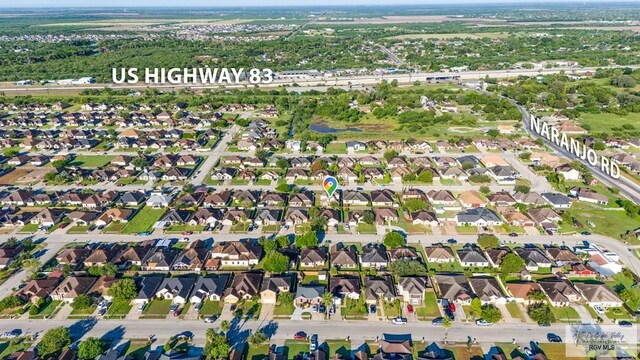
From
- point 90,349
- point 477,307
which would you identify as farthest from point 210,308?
point 477,307

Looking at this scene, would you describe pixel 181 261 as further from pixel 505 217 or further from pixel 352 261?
pixel 505 217

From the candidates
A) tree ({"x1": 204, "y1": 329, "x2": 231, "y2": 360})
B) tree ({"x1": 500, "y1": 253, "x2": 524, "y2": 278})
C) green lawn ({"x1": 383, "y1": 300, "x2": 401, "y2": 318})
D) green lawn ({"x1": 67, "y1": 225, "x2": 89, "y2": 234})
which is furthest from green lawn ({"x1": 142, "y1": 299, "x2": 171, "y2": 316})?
tree ({"x1": 500, "y1": 253, "x2": 524, "y2": 278})

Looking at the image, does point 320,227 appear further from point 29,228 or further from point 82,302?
point 29,228

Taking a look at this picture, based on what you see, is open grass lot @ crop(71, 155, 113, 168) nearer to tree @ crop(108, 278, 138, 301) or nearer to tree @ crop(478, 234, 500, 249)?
tree @ crop(108, 278, 138, 301)

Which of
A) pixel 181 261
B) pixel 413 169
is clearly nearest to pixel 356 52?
pixel 413 169

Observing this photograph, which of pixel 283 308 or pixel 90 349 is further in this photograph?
pixel 283 308

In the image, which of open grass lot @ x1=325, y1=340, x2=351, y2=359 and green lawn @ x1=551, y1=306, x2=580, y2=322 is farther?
green lawn @ x1=551, y1=306, x2=580, y2=322

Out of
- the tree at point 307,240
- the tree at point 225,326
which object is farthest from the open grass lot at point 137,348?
the tree at point 307,240
